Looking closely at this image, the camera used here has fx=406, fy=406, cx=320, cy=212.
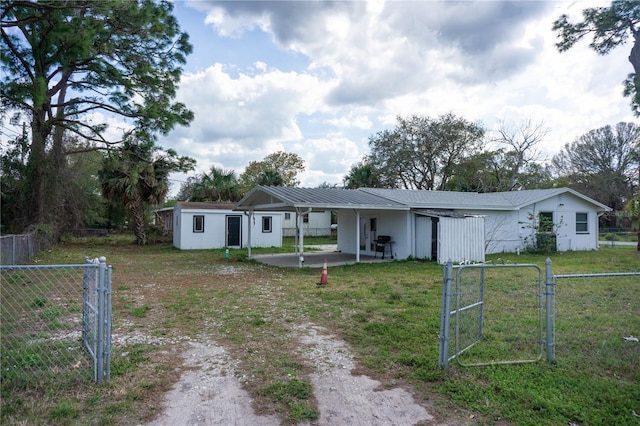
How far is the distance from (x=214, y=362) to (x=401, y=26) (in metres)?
10.4

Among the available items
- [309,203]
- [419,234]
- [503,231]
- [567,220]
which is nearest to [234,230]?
[309,203]

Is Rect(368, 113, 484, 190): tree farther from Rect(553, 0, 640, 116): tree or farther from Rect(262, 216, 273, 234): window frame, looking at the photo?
Rect(553, 0, 640, 116): tree

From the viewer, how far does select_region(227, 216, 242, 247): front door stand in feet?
74.7

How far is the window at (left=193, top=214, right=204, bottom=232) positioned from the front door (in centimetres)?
144

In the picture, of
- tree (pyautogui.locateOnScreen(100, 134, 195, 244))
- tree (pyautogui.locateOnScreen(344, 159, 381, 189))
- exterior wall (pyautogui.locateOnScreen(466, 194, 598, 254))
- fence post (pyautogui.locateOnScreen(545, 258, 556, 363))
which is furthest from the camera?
tree (pyautogui.locateOnScreen(344, 159, 381, 189))

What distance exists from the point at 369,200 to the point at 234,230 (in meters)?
10.0

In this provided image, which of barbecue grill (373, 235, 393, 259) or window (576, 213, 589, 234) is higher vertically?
window (576, 213, 589, 234)

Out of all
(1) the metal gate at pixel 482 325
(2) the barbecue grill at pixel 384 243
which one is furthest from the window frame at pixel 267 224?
→ (1) the metal gate at pixel 482 325

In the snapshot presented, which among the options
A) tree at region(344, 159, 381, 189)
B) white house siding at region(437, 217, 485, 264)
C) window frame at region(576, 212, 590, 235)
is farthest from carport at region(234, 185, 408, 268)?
tree at region(344, 159, 381, 189)

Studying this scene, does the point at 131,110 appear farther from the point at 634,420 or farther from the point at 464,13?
the point at 634,420

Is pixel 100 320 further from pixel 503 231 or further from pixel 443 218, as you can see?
pixel 503 231

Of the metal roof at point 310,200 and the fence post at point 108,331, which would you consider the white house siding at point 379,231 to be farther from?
the fence post at point 108,331

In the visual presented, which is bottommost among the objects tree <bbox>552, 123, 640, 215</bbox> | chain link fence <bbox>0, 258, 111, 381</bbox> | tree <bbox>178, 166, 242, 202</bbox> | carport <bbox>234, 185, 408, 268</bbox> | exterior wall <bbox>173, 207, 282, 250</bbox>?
chain link fence <bbox>0, 258, 111, 381</bbox>

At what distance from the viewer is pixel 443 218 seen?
48.5 feet
